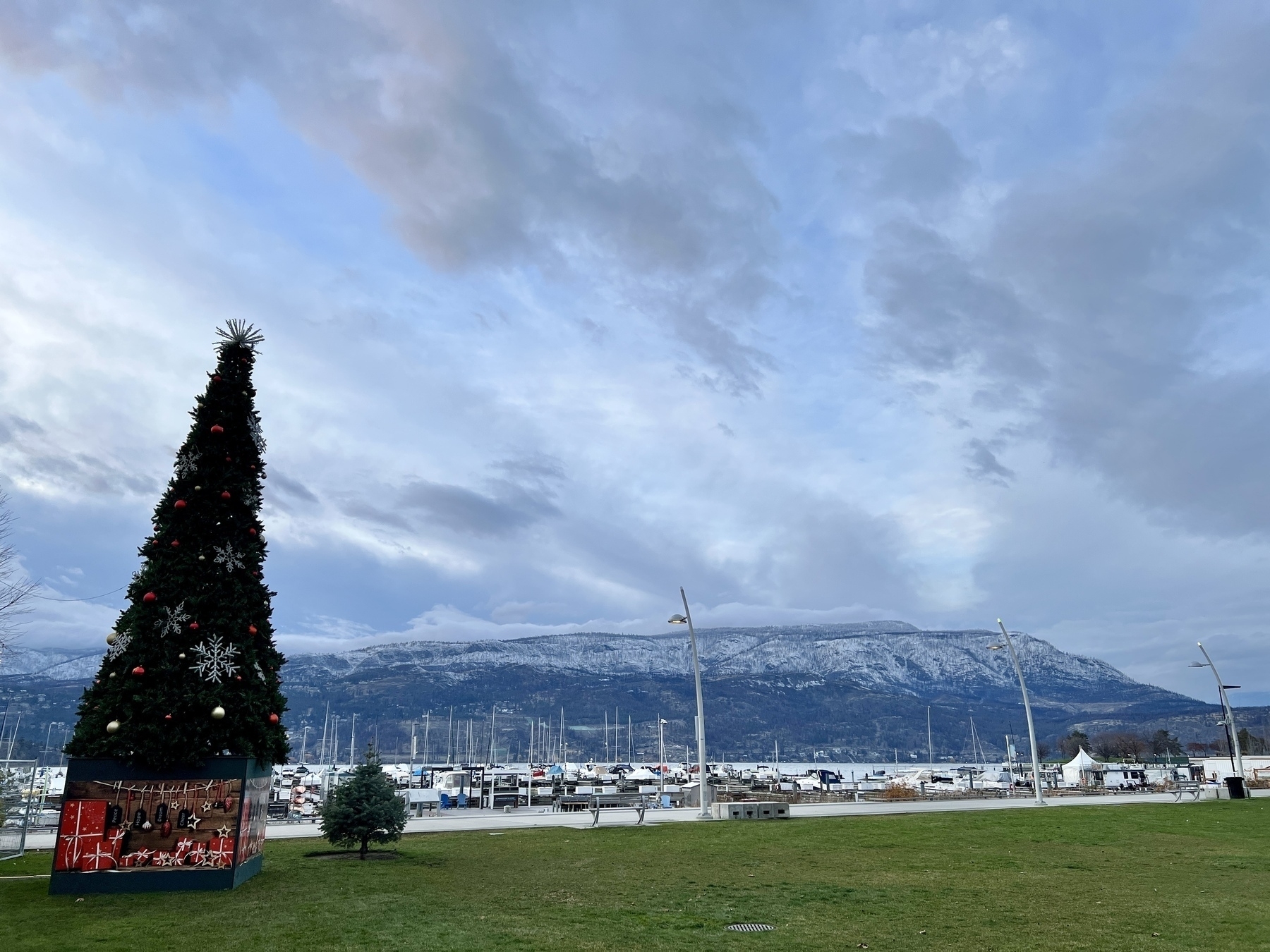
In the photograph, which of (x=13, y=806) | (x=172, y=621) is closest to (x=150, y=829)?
(x=172, y=621)

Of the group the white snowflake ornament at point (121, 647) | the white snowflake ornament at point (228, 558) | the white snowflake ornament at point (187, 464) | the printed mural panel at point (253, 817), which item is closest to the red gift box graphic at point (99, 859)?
the printed mural panel at point (253, 817)

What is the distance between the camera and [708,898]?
1398 cm

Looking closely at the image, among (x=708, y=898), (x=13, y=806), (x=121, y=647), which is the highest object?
(x=121, y=647)

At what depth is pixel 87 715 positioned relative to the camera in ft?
49.3

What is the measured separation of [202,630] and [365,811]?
6669 millimetres

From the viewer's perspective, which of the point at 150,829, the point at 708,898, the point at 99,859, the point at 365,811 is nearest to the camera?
the point at 708,898

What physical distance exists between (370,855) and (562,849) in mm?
4489

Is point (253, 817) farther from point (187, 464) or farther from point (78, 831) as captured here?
point (187, 464)

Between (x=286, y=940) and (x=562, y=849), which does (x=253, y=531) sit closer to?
(x=286, y=940)

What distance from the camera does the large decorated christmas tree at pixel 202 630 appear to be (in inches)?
585

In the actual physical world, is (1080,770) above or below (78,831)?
below

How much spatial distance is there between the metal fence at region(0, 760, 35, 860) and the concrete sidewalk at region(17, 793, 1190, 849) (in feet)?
5.45

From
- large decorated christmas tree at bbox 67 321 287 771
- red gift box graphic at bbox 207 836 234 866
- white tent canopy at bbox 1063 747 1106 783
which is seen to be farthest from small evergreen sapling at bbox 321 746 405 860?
white tent canopy at bbox 1063 747 1106 783

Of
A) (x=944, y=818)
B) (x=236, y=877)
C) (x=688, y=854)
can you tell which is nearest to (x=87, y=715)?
(x=236, y=877)
